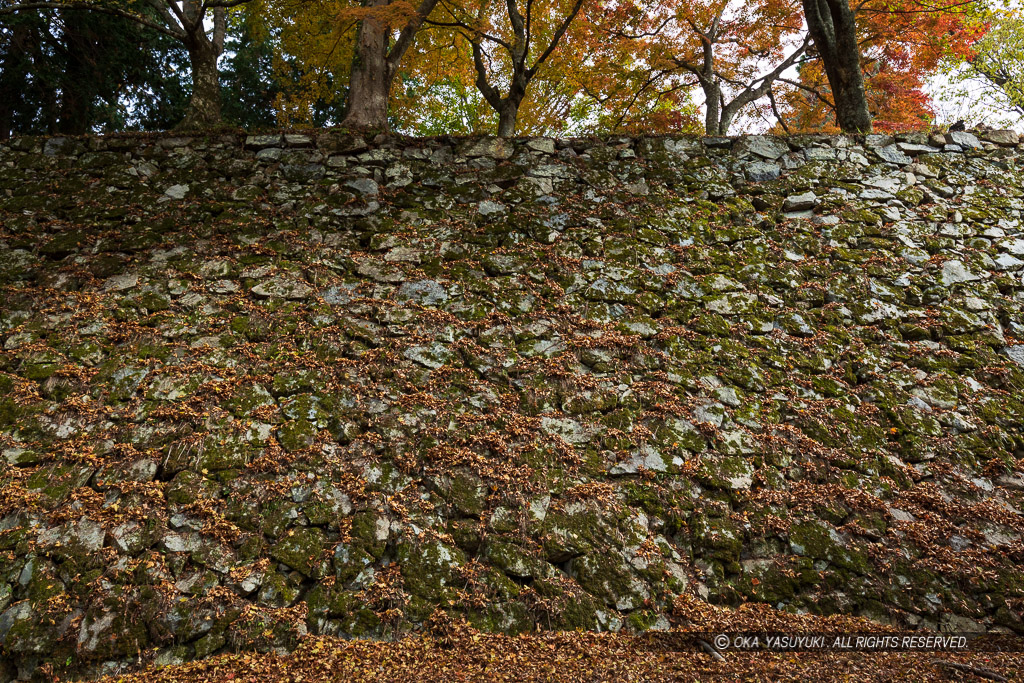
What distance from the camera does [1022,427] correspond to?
4891 mm

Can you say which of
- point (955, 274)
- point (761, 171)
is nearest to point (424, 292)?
point (761, 171)

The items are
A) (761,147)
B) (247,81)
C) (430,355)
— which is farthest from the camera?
(247,81)

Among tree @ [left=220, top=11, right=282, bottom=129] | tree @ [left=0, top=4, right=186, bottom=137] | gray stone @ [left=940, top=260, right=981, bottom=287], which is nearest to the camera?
gray stone @ [left=940, top=260, right=981, bottom=287]

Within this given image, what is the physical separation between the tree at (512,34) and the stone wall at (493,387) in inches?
59.4

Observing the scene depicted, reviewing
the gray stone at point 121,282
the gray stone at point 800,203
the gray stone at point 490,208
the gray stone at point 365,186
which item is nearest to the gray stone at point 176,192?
the gray stone at point 121,282

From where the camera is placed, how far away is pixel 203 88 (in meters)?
7.71

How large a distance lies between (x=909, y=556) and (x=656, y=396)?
2.20m

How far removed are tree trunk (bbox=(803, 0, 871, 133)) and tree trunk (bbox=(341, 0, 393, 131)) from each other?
6701 millimetres

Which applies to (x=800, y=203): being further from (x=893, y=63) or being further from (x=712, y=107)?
(x=893, y=63)

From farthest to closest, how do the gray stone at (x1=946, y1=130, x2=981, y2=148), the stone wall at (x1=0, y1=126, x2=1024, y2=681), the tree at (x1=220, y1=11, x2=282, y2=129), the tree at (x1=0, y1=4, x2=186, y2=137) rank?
the tree at (x1=220, y1=11, x2=282, y2=129) → the tree at (x1=0, y1=4, x2=186, y2=137) → the gray stone at (x1=946, y1=130, x2=981, y2=148) → the stone wall at (x1=0, y1=126, x2=1024, y2=681)

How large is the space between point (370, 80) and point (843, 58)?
7235mm

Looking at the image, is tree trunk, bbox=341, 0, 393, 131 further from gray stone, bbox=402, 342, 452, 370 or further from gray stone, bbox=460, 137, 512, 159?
gray stone, bbox=402, 342, 452, 370

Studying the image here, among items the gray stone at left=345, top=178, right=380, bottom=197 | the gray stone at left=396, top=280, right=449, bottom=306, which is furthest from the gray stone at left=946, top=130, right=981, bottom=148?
the gray stone at left=345, top=178, right=380, bottom=197

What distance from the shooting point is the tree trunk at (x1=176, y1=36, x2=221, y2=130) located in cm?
755
